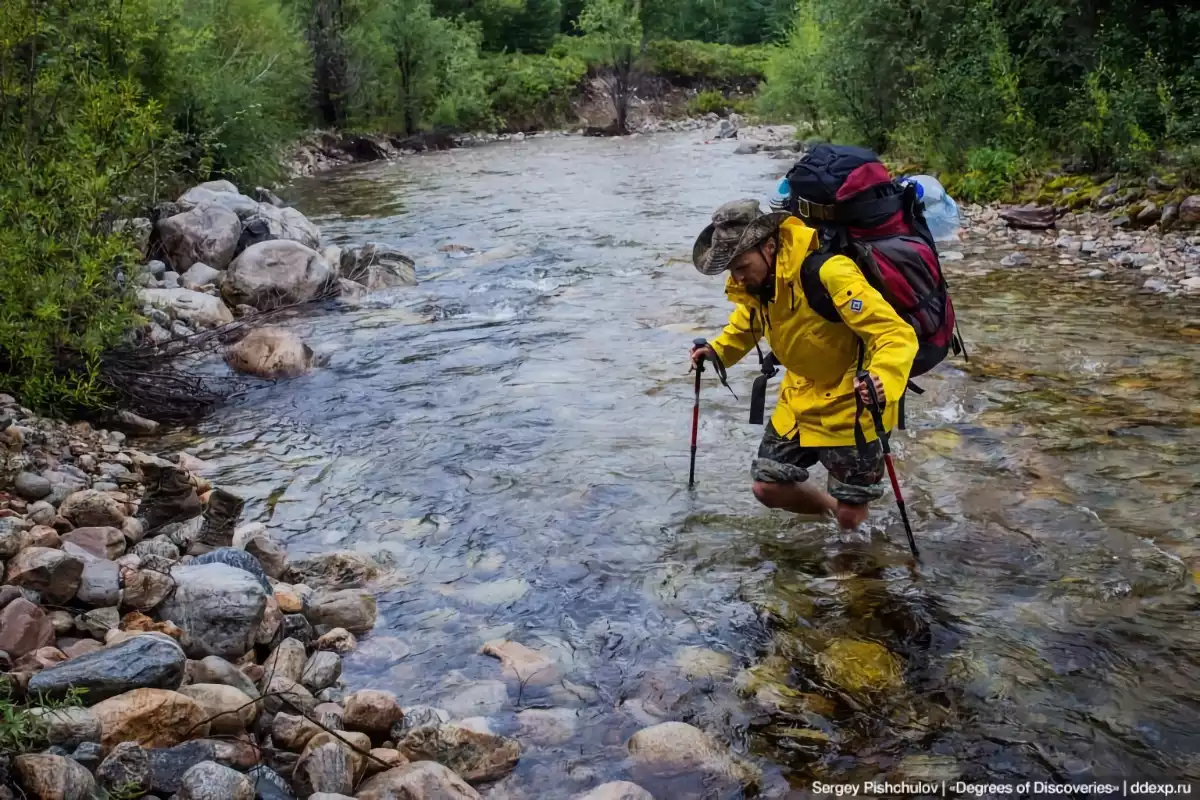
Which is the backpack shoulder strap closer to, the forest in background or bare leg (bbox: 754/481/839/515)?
bare leg (bbox: 754/481/839/515)

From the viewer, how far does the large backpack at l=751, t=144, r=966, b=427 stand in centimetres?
455

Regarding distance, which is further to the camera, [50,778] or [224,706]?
[224,706]

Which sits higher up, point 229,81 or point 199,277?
point 229,81

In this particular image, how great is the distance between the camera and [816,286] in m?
4.61

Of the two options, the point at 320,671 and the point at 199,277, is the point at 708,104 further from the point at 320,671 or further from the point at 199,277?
the point at 320,671

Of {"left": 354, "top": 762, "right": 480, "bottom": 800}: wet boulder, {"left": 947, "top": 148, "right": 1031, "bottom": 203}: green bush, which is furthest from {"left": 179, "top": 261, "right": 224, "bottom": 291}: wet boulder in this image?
{"left": 947, "top": 148, "right": 1031, "bottom": 203}: green bush

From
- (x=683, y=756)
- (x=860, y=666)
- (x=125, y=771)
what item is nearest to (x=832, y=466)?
(x=860, y=666)

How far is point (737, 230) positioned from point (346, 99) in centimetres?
4012

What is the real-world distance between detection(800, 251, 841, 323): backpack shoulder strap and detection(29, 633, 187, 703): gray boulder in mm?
3039

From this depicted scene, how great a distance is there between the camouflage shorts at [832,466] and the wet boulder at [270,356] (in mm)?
5697

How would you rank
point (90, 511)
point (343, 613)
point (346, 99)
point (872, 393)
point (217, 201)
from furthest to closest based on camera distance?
point (346, 99) < point (217, 201) < point (90, 511) < point (343, 613) < point (872, 393)

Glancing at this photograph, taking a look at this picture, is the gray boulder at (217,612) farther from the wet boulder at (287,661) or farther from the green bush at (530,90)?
the green bush at (530,90)

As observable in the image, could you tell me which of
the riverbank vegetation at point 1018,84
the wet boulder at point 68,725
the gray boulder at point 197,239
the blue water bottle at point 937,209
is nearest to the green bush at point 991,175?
the riverbank vegetation at point 1018,84

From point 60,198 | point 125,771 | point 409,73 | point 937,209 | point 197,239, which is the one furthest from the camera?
point 409,73
